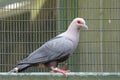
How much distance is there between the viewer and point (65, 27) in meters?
5.89

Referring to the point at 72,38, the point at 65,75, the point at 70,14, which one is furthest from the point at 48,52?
the point at 70,14

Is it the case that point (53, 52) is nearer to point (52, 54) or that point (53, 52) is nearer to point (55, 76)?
point (52, 54)

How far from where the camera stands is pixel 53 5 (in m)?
5.94

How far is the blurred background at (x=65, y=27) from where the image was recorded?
590 centimetres

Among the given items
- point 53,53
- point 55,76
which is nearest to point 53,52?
point 53,53

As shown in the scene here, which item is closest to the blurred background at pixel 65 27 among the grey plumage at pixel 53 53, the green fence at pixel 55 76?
the grey plumage at pixel 53 53

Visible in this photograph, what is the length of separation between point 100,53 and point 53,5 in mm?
977

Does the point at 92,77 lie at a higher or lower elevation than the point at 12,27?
lower

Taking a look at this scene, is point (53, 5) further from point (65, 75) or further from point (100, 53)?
point (65, 75)

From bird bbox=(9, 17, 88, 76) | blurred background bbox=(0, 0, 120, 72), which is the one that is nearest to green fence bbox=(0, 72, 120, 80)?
bird bbox=(9, 17, 88, 76)

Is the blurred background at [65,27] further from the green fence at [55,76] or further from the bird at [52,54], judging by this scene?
the green fence at [55,76]

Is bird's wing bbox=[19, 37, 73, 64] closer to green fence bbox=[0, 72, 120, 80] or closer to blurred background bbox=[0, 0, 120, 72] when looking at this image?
green fence bbox=[0, 72, 120, 80]

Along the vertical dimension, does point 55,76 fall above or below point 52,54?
below

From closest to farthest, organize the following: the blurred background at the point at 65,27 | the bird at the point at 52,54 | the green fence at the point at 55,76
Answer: the green fence at the point at 55,76 < the bird at the point at 52,54 < the blurred background at the point at 65,27
